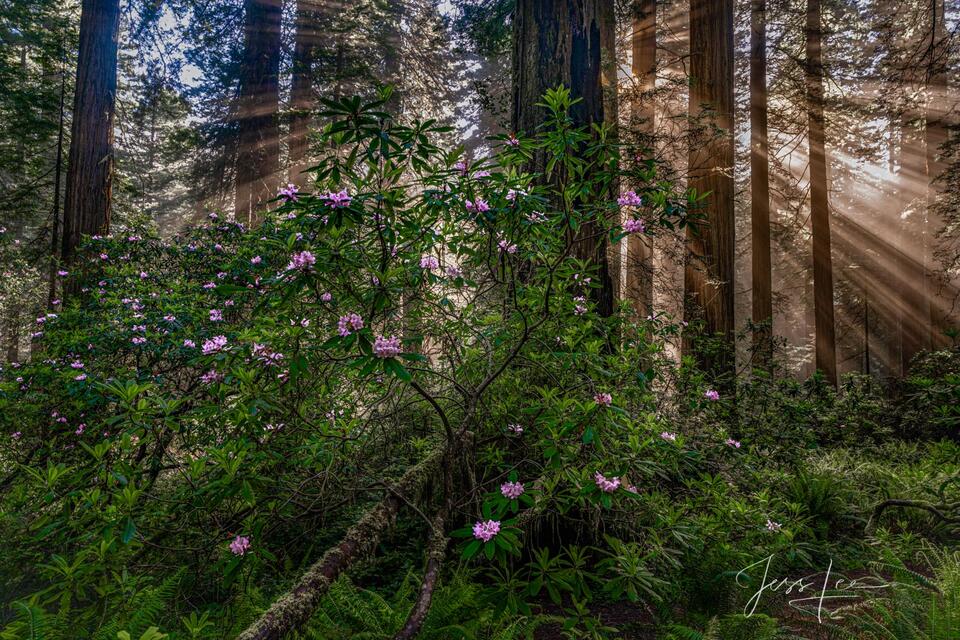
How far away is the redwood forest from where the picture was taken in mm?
1876

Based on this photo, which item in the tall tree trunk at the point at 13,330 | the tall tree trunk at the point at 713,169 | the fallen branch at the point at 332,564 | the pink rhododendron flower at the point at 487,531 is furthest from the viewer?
the tall tree trunk at the point at 13,330

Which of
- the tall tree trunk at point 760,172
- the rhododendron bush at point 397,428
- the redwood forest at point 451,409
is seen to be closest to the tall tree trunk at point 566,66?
the redwood forest at point 451,409

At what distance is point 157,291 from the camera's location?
14.7 ft

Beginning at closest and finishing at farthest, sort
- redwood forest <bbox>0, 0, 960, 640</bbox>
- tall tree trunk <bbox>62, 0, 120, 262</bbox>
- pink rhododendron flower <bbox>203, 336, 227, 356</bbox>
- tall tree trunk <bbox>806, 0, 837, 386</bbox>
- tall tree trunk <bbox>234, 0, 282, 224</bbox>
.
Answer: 1. redwood forest <bbox>0, 0, 960, 640</bbox>
2. pink rhododendron flower <bbox>203, 336, 227, 356</bbox>
3. tall tree trunk <bbox>62, 0, 120, 262</bbox>
4. tall tree trunk <bbox>234, 0, 282, 224</bbox>
5. tall tree trunk <bbox>806, 0, 837, 386</bbox>

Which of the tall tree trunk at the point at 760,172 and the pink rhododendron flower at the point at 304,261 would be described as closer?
the pink rhododendron flower at the point at 304,261

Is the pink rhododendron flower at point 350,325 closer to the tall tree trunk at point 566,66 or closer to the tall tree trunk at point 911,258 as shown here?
the tall tree trunk at point 566,66

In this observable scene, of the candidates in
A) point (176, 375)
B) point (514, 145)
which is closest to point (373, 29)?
point (176, 375)

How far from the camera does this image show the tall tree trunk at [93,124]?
242 inches

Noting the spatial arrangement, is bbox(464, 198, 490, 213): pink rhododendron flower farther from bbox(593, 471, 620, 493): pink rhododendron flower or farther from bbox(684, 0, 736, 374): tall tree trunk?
bbox(684, 0, 736, 374): tall tree trunk

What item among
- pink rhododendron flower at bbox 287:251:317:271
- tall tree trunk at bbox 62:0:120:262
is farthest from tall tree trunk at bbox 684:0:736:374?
tall tree trunk at bbox 62:0:120:262

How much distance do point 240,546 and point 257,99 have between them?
10686 millimetres

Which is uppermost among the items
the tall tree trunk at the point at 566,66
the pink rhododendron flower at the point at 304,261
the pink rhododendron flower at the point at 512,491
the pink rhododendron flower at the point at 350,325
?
the tall tree trunk at the point at 566,66

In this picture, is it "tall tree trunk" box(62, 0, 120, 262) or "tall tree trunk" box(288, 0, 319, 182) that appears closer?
"tall tree trunk" box(62, 0, 120, 262)

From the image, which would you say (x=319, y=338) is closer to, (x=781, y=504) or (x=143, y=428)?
(x=143, y=428)
